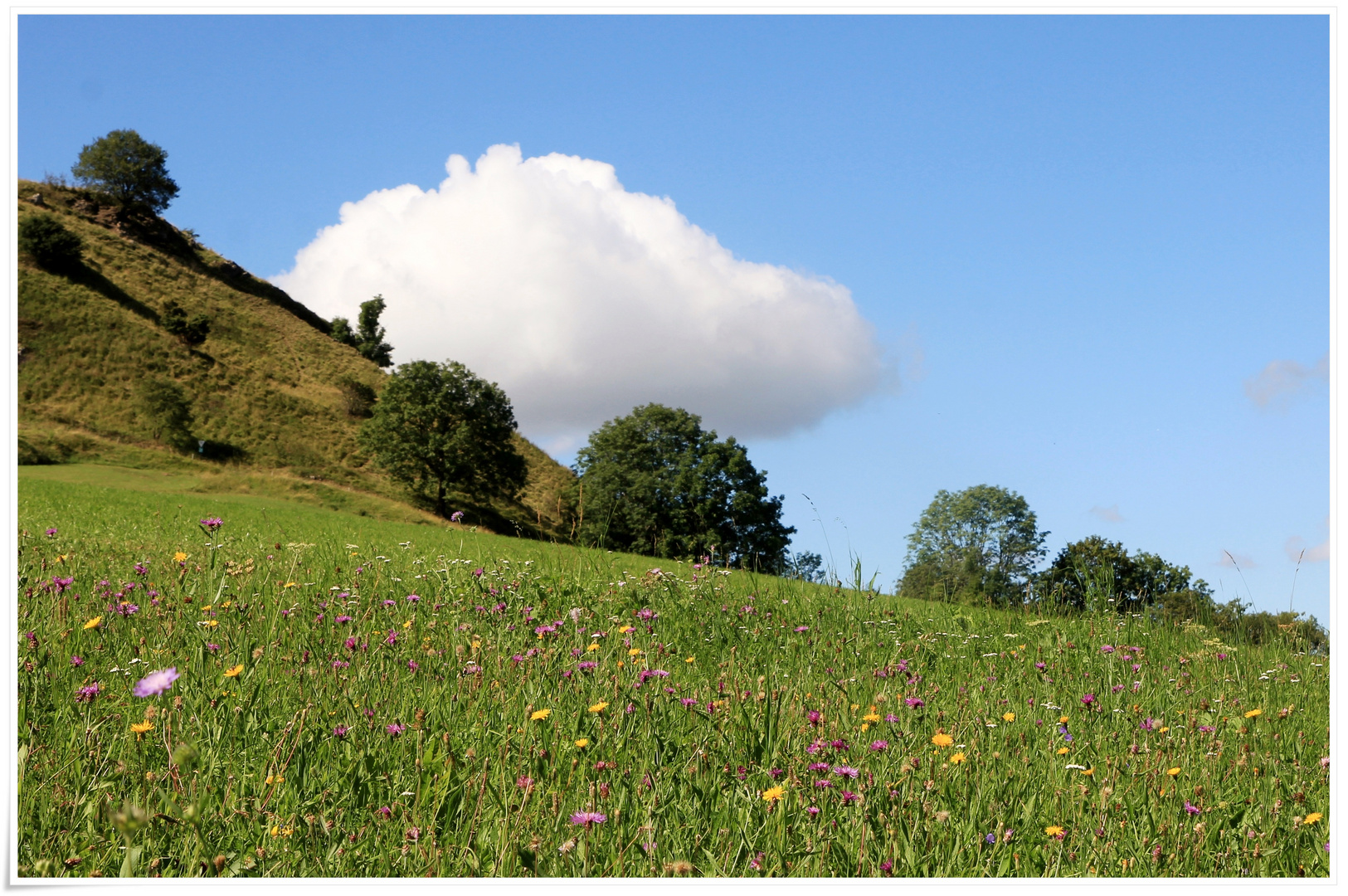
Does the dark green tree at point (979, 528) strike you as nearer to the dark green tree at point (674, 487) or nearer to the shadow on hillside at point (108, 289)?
the dark green tree at point (674, 487)

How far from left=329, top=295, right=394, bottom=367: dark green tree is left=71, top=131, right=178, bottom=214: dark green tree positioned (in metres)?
22.3

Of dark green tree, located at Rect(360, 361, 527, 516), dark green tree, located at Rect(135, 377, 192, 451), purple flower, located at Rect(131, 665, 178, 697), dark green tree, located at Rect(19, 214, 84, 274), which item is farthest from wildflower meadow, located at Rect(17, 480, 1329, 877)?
dark green tree, located at Rect(19, 214, 84, 274)

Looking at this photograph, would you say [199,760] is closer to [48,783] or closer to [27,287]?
[48,783]

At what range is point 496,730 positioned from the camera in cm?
306

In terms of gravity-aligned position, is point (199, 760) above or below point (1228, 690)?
above

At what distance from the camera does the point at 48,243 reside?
65.0m

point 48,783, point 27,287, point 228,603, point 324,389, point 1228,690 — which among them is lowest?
point 1228,690

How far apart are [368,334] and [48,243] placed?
3474 centimetres

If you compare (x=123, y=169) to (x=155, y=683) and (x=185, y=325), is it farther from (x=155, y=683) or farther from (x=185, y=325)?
(x=155, y=683)

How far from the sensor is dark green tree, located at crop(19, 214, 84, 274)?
2539 inches

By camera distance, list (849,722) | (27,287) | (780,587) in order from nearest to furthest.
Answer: (849,722) → (780,587) → (27,287)

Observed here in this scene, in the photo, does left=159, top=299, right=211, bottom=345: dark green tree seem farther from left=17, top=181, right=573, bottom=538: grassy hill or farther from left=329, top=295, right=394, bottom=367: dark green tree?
left=329, top=295, right=394, bottom=367: dark green tree

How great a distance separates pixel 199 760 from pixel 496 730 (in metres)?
0.96
